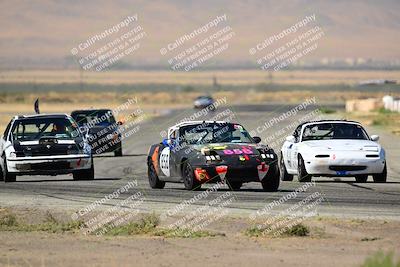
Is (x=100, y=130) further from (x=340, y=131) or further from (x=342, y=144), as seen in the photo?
(x=342, y=144)

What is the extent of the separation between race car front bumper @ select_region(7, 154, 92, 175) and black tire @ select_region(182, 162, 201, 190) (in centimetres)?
405

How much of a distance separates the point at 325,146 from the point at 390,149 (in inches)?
636

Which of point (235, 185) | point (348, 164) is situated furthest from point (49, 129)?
point (348, 164)

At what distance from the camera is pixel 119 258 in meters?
12.6

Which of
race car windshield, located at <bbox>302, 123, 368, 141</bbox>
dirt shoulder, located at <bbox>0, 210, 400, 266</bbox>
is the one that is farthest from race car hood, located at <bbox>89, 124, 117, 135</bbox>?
dirt shoulder, located at <bbox>0, 210, 400, 266</bbox>

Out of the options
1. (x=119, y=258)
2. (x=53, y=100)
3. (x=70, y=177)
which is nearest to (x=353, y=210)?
(x=119, y=258)

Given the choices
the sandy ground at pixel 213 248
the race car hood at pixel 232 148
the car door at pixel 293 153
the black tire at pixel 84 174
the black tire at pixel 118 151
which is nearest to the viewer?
the sandy ground at pixel 213 248

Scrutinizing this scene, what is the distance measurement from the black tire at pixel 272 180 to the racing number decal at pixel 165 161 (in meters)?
1.88

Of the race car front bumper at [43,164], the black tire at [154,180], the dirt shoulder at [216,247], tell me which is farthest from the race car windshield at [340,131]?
the dirt shoulder at [216,247]

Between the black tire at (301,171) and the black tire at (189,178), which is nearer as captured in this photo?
the black tire at (189,178)

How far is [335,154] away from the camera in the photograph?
75.7ft

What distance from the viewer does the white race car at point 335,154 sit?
22969 mm

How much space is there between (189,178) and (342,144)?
395 cm

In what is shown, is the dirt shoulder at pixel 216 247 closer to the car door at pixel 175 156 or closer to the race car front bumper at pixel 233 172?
the race car front bumper at pixel 233 172
